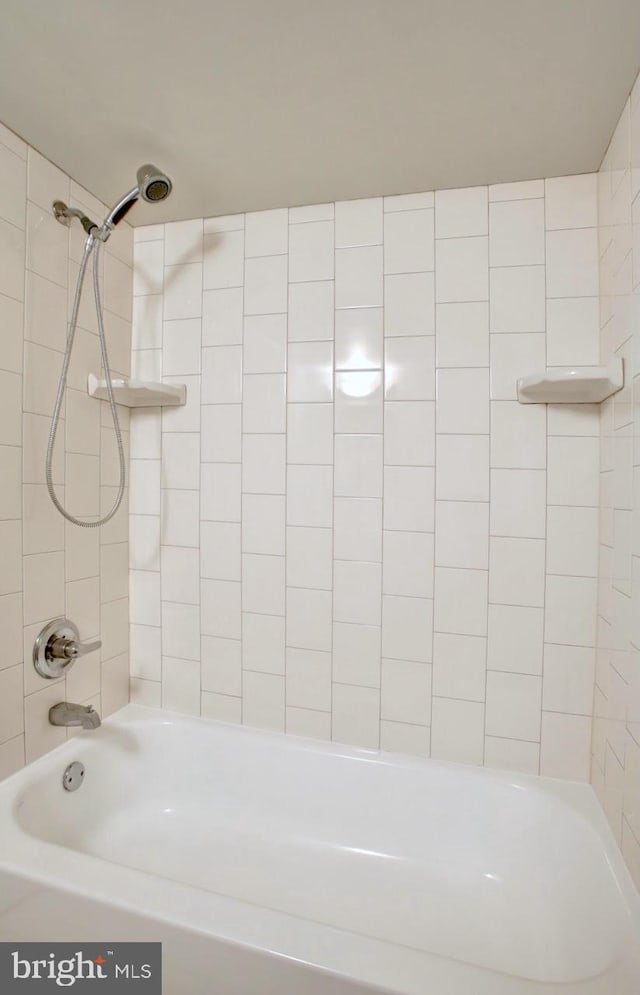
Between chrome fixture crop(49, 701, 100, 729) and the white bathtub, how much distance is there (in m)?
0.10

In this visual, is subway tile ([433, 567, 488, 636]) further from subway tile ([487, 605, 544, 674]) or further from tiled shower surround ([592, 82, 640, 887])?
tiled shower surround ([592, 82, 640, 887])

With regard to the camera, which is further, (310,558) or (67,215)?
(310,558)

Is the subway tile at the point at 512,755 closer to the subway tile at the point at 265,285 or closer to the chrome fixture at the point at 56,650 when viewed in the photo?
the chrome fixture at the point at 56,650

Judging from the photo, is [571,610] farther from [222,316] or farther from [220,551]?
[222,316]

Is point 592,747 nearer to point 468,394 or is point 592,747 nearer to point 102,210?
point 468,394

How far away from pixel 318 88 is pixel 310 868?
211 cm

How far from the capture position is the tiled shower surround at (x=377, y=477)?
1.47 metres

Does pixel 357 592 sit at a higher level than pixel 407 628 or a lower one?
higher

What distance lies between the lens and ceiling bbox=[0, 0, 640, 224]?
0.99 m

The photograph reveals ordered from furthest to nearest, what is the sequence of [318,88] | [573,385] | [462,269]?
[462,269]
[573,385]
[318,88]

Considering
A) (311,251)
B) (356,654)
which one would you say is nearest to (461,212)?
(311,251)

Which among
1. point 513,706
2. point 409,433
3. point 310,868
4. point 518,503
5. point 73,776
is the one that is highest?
point 409,433

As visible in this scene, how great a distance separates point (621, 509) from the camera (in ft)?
4.02

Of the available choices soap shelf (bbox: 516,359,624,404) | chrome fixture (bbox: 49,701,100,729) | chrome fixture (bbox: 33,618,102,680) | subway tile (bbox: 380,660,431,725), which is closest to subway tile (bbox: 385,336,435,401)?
soap shelf (bbox: 516,359,624,404)
